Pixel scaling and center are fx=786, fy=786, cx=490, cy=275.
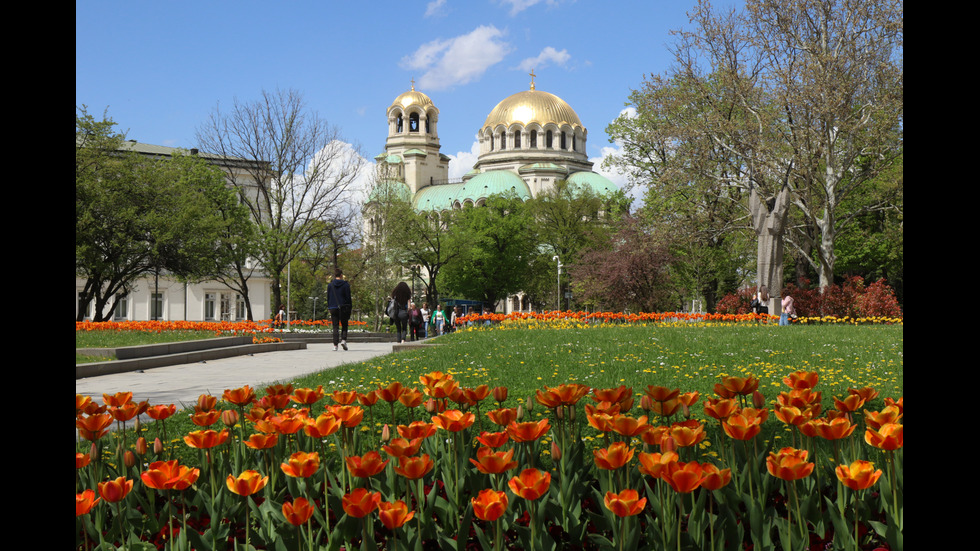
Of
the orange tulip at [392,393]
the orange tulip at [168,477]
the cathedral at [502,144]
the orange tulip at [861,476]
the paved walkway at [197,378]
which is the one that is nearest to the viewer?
the orange tulip at [861,476]

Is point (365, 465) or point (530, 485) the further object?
point (365, 465)

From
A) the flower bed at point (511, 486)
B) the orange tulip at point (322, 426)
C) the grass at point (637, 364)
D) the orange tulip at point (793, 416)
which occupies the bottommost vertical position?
the grass at point (637, 364)

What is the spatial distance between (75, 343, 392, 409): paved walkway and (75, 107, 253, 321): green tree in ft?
45.9

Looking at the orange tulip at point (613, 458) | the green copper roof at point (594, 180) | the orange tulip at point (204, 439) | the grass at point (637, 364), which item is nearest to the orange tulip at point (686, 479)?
the orange tulip at point (613, 458)

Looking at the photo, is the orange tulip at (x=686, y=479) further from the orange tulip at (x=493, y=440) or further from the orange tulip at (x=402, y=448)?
the orange tulip at (x=402, y=448)

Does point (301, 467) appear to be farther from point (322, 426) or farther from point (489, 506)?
point (489, 506)

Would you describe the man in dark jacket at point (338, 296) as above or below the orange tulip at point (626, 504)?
above

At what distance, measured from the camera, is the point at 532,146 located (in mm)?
94000

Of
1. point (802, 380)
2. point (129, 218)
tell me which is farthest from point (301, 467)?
point (129, 218)

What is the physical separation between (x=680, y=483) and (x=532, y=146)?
307ft

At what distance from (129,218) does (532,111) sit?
72.5 m

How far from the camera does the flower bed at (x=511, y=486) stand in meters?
2.20

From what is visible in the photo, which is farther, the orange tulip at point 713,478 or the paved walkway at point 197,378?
the paved walkway at point 197,378

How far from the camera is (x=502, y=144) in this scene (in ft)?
311
